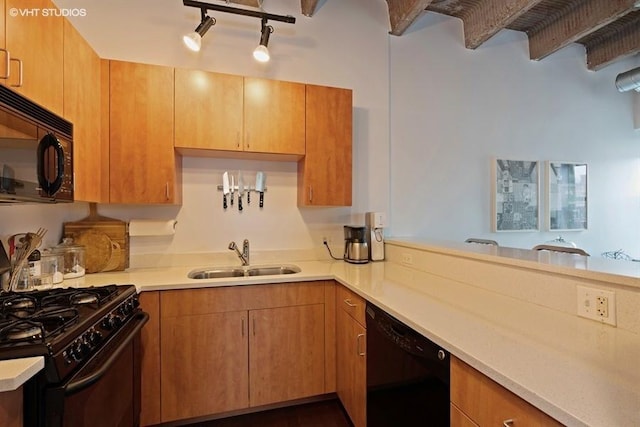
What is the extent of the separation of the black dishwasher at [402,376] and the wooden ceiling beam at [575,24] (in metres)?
3.14

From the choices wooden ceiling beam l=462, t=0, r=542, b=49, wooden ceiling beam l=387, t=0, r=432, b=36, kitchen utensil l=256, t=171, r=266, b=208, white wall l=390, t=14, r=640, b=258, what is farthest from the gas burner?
wooden ceiling beam l=462, t=0, r=542, b=49

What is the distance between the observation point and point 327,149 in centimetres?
246

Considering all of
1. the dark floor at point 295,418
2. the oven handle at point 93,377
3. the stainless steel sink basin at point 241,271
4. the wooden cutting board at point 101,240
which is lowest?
the dark floor at point 295,418

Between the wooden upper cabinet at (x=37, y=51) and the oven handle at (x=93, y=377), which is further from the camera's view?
the wooden upper cabinet at (x=37, y=51)

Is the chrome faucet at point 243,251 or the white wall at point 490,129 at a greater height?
the white wall at point 490,129

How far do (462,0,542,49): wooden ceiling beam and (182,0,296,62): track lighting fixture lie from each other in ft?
5.84

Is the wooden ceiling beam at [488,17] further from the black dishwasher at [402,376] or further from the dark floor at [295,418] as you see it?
the dark floor at [295,418]

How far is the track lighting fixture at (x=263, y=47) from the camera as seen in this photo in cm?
227

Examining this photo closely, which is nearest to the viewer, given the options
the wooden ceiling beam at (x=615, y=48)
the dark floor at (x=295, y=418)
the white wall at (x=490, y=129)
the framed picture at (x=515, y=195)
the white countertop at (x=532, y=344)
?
the white countertop at (x=532, y=344)

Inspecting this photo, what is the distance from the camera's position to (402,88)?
3023 millimetres

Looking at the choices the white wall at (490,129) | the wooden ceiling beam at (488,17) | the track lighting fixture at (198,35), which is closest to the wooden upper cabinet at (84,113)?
the track lighting fixture at (198,35)

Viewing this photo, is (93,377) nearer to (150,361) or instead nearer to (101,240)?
(150,361)

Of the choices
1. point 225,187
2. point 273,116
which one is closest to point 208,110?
point 273,116

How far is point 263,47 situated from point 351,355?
7.14 ft
